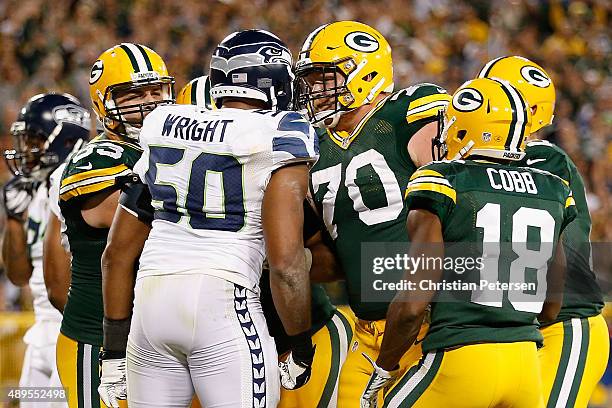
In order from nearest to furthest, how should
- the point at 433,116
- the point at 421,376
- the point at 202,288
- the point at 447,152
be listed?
the point at 202,288
the point at 421,376
the point at 447,152
the point at 433,116

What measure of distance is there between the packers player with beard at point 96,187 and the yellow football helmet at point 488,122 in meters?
1.37

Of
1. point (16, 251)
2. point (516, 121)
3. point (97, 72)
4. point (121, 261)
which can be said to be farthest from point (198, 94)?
point (16, 251)

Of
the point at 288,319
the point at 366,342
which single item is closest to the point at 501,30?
the point at 366,342

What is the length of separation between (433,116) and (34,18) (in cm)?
851

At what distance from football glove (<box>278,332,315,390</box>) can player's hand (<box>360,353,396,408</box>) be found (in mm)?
305

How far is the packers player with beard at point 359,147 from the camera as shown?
4.29 metres

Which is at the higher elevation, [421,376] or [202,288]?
[202,288]

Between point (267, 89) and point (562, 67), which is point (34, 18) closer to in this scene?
point (562, 67)

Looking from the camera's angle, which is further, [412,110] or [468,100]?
[412,110]

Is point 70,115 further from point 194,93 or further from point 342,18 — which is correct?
point 342,18

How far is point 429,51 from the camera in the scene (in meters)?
11.9

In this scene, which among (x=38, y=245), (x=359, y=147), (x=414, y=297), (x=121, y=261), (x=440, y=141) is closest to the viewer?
(x=414, y=297)

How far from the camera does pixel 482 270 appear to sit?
3660 mm

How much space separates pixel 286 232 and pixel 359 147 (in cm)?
101
